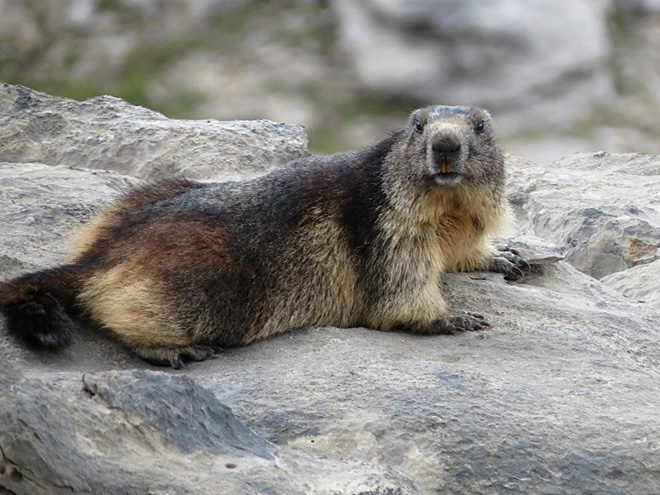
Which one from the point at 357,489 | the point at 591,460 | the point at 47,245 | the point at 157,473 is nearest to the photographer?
the point at 157,473

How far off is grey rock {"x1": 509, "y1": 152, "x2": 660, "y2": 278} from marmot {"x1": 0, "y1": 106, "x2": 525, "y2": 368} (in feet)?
5.92

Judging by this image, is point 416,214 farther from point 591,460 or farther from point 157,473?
point 157,473

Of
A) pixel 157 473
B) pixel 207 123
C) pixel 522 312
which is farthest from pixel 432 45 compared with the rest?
pixel 207 123

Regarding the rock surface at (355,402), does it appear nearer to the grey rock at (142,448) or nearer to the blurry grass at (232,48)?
the grey rock at (142,448)

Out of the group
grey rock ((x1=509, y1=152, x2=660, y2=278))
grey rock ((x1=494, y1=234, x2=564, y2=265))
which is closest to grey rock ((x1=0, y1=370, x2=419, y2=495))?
grey rock ((x1=494, y1=234, x2=564, y2=265))

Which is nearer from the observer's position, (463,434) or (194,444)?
(194,444)

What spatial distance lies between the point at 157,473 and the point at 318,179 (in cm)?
316

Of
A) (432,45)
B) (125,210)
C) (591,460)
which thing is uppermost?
(432,45)

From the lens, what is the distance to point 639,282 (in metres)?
6.86

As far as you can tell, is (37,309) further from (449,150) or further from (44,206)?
(449,150)

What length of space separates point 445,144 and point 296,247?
0.99 m

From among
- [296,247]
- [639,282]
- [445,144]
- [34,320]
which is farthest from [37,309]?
[639,282]

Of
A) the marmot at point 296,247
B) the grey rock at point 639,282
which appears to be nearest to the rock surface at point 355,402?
the marmot at point 296,247

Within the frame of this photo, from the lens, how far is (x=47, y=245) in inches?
225
